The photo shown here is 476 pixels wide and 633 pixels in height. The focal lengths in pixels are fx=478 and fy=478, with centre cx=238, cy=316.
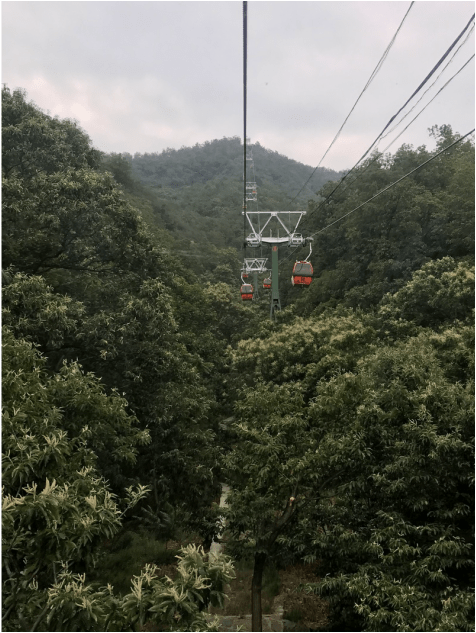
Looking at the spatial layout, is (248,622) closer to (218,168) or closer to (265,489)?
(265,489)

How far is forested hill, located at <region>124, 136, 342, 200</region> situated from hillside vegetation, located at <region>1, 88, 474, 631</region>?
2504 inches

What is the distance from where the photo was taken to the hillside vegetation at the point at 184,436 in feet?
13.9

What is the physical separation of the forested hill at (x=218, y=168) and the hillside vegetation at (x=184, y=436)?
63.6 meters

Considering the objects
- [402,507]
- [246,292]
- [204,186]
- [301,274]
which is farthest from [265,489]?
[204,186]

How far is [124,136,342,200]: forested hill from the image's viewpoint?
86.1 meters

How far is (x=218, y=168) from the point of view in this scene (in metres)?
95.7

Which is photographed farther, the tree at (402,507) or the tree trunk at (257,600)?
the tree trunk at (257,600)

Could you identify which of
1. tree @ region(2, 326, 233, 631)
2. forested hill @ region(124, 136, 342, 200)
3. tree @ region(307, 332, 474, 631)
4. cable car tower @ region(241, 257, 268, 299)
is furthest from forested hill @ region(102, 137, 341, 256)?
tree @ region(2, 326, 233, 631)

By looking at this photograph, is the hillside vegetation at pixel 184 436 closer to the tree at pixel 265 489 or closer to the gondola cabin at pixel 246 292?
the tree at pixel 265 489

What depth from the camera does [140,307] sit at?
11.3 m

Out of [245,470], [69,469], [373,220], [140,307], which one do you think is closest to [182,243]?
[373,220]

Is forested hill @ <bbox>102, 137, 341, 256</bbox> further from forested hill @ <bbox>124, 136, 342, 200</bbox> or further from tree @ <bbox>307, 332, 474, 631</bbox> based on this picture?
tree @ <bbox>307, 332, 474, 631</bbox>

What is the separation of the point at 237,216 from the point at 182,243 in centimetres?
2666

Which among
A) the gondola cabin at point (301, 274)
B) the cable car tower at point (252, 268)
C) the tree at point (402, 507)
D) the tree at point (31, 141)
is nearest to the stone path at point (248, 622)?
the tree at point (402, 507)
